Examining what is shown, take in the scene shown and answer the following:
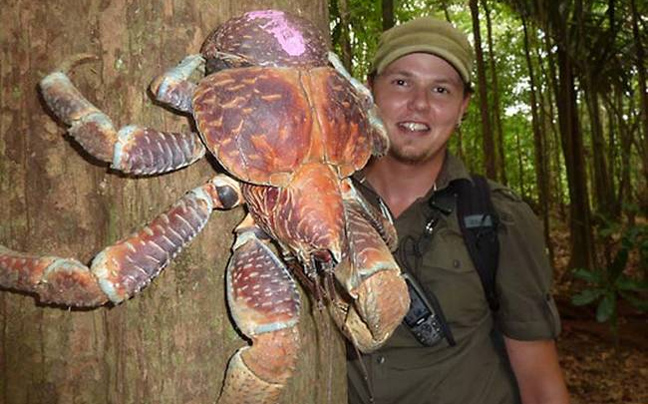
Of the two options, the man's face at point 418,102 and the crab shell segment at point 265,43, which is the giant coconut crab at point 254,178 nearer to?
the crab shell segment at point 265,43

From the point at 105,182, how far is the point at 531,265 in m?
2.10

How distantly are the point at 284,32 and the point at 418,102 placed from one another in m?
1.80

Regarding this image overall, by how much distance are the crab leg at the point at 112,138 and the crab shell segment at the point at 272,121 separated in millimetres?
96

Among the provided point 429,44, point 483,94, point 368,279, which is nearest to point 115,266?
point 368,279

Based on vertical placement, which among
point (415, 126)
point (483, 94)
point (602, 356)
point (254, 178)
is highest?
point (483, 94)

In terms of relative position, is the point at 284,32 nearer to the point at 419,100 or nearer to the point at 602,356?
the point at 419,100

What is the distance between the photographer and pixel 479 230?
269 cm

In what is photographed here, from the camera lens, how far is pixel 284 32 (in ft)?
4.27

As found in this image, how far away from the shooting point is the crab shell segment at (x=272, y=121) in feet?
4.00

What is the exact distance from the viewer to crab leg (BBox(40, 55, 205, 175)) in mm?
1285

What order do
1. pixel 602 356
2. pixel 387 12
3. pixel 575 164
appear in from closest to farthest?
pixel 387 12 → pixel 602 356 → pixel 575 164

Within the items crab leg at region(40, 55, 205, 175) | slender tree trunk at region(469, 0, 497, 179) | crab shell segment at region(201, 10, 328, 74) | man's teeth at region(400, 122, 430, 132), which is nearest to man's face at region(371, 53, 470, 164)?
man's teeth at region(400, 122, 430, 132)

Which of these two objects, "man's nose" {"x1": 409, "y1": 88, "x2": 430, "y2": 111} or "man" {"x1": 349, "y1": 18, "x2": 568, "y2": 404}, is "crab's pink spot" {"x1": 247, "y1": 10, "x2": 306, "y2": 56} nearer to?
"man" {"x1": 349, "y1": 18, "x2": 568, "y2": 404}

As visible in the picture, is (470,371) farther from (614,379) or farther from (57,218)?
(614,379)
